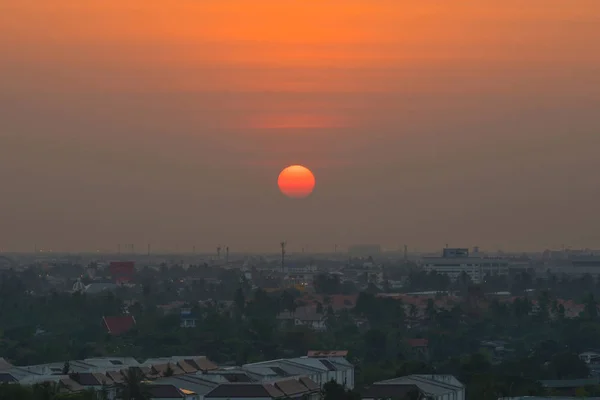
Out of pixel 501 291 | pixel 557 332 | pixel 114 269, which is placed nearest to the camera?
pixel 557 332

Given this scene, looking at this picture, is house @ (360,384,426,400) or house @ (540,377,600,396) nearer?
house @ (360,384,426,400)

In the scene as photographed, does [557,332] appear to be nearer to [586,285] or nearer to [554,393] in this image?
[554,393]

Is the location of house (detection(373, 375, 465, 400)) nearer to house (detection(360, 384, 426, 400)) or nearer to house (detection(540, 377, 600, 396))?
house (detection(360, 384, 426, 400))

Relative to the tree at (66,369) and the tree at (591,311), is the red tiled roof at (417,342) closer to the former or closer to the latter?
the tree at (591,311)


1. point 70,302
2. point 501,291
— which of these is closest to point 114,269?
point 501,291

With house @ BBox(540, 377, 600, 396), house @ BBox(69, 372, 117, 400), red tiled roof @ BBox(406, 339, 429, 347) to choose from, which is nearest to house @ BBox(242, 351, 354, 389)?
house @ BBox(69, 372, 117, 400)

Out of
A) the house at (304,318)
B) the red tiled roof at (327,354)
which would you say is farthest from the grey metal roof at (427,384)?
the house at (304,318)
